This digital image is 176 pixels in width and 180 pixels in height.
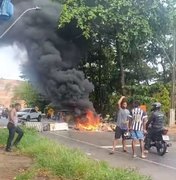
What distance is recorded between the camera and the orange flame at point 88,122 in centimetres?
2406

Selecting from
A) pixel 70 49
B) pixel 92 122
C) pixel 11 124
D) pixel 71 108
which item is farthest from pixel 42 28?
pixel 11 124

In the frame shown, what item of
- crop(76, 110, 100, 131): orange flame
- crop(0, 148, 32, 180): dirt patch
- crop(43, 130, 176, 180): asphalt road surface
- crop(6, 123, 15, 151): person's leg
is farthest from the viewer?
crop(76, 110, 100, 131): orange flame

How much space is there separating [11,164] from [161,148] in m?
5.20

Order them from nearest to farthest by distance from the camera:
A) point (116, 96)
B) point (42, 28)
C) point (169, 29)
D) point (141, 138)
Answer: point (141, 138) → point (42, 28) → point (169, 29) → point (116, 96)

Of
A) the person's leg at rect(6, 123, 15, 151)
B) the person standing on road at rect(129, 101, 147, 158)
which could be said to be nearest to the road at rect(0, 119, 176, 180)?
the person standing on road at rect(129, 101, 147, 158)

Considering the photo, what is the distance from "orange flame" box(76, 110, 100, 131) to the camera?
78.9 ft

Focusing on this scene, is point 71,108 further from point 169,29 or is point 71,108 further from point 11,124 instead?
point 11,124

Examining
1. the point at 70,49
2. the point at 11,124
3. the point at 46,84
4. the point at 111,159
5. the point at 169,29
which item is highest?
the point at 169,29

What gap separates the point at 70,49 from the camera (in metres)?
29.5

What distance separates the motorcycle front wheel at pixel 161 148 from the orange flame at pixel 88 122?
10721 mm

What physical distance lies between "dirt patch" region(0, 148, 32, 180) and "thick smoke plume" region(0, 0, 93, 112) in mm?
14575

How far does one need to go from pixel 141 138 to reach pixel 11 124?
3.76 m

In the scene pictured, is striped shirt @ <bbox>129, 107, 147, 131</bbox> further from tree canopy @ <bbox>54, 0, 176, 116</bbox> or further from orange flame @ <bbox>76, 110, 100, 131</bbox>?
tree canopy @ <bbox>54, 0, 176, 116</bbox>

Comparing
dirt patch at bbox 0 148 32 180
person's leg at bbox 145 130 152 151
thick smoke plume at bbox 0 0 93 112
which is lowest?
dirt patch at bbox 0 148 32 180
